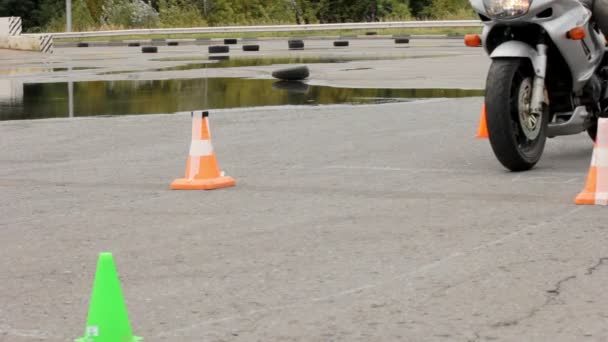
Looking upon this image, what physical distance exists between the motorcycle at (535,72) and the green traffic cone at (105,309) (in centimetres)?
549

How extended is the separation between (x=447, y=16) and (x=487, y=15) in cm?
4817

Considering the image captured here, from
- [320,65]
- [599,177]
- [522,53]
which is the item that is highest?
[522,53]

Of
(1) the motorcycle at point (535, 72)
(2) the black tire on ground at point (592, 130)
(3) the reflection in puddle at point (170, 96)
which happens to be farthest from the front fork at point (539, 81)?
(3) the reflection in puddle at point (170, 96)

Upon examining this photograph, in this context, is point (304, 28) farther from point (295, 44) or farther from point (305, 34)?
point (295, 44)

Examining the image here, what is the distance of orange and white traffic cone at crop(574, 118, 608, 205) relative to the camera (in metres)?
8.32

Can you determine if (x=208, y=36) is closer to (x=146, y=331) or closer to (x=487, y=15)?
(x=487, y=15)

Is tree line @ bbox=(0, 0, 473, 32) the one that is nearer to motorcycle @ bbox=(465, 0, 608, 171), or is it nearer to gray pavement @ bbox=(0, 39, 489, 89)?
gray pavement @ bbox=(0, 39, 489, 89)

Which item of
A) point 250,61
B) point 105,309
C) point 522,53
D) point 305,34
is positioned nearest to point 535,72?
point 522,53

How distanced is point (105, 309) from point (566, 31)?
614 centimetres

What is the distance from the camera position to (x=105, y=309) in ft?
15.8

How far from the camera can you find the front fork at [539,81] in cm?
999

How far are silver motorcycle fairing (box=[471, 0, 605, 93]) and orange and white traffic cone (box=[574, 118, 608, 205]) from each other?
152 cm

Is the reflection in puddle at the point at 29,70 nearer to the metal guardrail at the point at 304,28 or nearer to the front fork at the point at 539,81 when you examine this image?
the front fork at the point at 539,81

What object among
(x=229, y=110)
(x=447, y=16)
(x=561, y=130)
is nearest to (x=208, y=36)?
(x=447, y=16)
